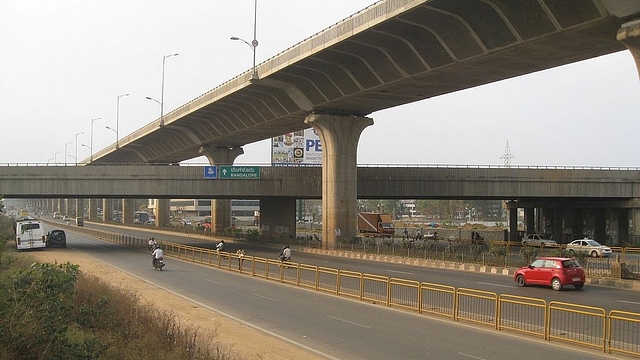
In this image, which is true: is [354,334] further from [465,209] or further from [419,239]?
[465,209]

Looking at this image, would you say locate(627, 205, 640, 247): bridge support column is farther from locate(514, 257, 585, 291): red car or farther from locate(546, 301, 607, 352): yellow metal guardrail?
locate(546, 301, 607, 352): yellow metal guardrail

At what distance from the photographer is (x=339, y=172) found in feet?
172

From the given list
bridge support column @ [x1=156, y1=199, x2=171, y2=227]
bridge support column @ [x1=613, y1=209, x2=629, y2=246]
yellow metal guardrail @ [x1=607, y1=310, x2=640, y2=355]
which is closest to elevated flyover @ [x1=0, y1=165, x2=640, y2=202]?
bridge support column @ [x1=613, y1=209, x2=629, y2=246]

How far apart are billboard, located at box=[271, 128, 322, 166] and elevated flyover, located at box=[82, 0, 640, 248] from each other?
22.8 ft

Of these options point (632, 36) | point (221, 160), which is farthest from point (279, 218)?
point (632, 36)

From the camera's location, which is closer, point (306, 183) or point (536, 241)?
point (536, 241)

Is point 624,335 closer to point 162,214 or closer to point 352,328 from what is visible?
point 352,328

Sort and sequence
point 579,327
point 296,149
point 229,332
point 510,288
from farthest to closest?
point 296,149
point 510,288
point 229,332
point 579,327

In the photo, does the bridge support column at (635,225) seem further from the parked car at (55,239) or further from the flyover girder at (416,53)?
the parked car at (55,239)

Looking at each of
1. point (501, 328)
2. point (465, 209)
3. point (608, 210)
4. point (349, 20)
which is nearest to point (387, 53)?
point (349, 20)

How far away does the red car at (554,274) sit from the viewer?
26.5 meters

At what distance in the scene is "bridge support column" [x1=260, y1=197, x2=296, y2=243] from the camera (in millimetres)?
68500

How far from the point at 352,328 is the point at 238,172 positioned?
4438cm

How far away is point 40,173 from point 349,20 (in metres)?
37.0
